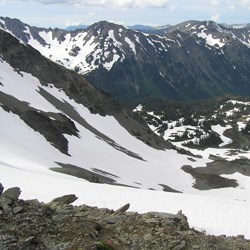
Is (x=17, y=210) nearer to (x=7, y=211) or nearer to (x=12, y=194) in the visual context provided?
(x=7, y=211)

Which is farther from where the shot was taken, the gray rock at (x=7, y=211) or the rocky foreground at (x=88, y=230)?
the gray rock at (x=7, y=211)

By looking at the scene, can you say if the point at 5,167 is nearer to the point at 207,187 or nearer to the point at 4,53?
the point at 207,187

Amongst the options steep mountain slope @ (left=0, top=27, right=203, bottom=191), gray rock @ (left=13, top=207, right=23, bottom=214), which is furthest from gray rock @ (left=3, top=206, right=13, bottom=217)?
steep mountain slope @ (left=0, top=27, right=203, bottom=191)

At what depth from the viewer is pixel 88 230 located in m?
16.0

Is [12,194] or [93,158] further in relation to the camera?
[93,158]

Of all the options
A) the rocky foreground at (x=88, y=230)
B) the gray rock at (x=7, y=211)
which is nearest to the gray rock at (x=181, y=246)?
the rocky foreground at (x=88, y=230)

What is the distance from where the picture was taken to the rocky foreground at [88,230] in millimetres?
14773

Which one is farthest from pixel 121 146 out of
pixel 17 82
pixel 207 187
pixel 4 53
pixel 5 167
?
pixel 5 167

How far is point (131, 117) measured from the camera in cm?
14588

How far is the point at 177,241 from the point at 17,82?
10206 centimetres

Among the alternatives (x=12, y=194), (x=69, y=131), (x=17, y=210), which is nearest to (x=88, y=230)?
(x=17, y=210)

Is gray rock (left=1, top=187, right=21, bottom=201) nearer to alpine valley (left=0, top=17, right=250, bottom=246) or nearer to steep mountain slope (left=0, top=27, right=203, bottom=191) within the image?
alpine valley (left=0, top=17, right=250, bottom=246)

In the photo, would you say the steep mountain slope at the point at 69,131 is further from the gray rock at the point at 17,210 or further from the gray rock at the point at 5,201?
the gray rock at the point at 17,210

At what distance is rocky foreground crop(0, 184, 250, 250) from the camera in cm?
1477
